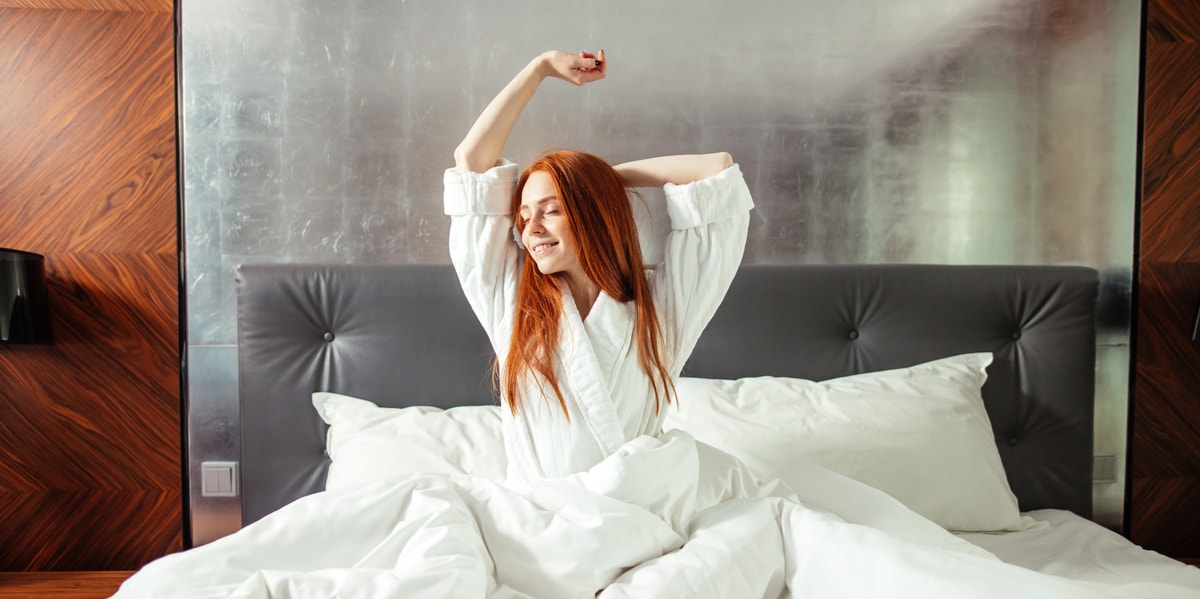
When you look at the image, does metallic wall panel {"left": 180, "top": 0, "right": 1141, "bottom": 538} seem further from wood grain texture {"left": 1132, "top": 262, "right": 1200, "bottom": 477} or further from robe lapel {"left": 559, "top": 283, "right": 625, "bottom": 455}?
robe lapel {"left": 559, "top": 283, "right": 625, "bottom": 455}

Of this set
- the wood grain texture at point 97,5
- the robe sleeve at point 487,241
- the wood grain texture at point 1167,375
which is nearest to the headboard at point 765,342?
the wood grain texture at point 1167,375

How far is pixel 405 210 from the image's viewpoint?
1896 millimetres

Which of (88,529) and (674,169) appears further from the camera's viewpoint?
(88,529)

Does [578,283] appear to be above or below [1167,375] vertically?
above

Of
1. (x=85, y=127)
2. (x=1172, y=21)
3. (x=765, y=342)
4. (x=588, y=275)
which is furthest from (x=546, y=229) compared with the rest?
Answer: (x=1172, y=21)

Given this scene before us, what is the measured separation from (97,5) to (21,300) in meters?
0.71

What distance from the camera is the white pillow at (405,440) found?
5.05ft

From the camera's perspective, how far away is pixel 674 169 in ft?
4.63

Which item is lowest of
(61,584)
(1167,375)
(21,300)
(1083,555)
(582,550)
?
(61,584)

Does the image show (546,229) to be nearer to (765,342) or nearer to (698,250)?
(698,250)

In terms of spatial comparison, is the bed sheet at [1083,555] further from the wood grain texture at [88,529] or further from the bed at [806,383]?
the wood grain texture at [88,529]

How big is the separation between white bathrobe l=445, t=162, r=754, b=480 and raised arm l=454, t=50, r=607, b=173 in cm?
4

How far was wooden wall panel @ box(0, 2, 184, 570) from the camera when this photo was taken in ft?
5.98

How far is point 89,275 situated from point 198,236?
0.85 feet
